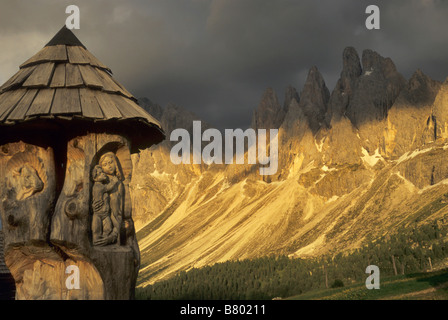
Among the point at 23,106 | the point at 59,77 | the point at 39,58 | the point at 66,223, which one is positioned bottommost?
the point at 66,223

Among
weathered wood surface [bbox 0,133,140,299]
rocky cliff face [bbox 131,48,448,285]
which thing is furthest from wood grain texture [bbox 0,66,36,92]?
rocky cliff face [bbox 131,48,448,285]

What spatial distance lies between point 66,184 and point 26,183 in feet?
2.29

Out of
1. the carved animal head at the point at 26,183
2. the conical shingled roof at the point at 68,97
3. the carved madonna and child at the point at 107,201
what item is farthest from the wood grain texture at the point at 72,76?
the carved animal head at the point at 26,183

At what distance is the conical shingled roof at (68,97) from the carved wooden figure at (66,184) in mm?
22

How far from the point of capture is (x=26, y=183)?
378 inches

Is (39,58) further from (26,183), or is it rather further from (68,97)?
(26,183)

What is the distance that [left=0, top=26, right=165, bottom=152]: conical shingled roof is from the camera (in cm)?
952

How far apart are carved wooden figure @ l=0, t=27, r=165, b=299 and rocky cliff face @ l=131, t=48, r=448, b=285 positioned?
10852 centimetres

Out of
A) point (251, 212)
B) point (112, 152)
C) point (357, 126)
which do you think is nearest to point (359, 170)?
point (357, 126)

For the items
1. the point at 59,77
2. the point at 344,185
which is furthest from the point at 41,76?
the point at 344,185

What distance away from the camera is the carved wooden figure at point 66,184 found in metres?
9.44

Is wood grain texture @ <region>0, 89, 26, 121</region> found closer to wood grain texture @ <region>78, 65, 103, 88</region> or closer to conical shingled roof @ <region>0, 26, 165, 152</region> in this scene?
conical shingled roof @ <region>0, 26, 165, 152</region>

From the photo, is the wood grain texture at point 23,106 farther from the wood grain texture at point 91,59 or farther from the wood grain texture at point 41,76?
the wood grain texture at point 91,59
